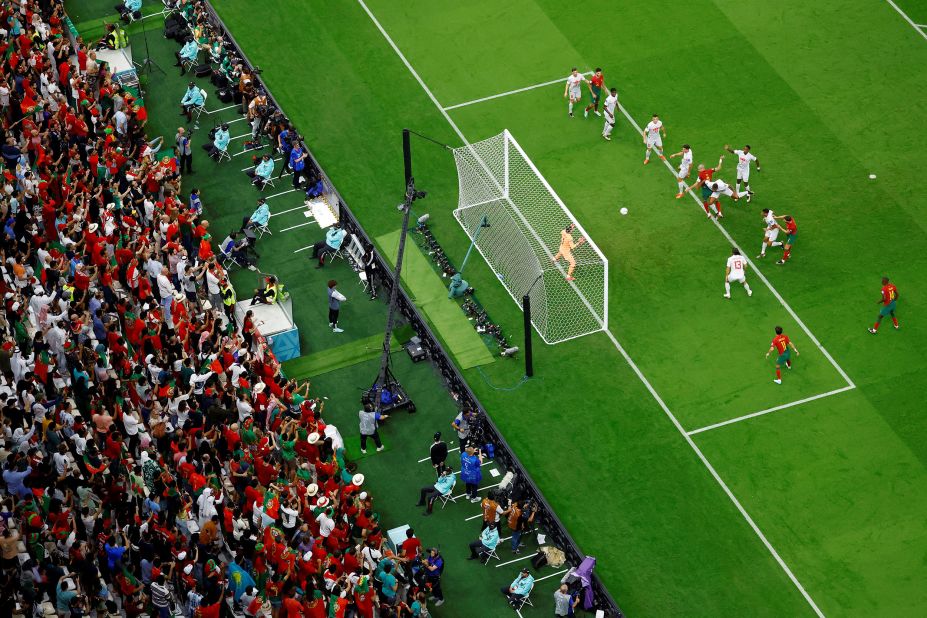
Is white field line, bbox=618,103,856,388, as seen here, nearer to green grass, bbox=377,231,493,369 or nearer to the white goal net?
the white goal net

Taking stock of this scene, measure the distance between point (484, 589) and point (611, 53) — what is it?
20.0 metres

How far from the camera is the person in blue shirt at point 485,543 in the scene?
37.6 meters

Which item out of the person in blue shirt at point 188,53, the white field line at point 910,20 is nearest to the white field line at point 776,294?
the white field line at point 910,20

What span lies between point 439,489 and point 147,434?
21.0ft

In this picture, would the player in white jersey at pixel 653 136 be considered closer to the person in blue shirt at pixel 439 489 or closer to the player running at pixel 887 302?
the player running at pixel 887 302

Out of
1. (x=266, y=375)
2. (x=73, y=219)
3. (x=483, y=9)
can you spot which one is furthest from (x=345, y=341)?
(x=483, y=9)

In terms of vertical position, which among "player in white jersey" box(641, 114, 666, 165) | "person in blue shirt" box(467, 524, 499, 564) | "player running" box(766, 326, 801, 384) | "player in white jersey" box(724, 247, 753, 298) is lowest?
"person in blue shirt" box(467, 524, 499, 564)

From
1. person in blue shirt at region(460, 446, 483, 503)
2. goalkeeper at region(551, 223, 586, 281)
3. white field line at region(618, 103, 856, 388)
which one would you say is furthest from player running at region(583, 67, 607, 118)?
person in blue shirt at region(460, 446, 483, 503)

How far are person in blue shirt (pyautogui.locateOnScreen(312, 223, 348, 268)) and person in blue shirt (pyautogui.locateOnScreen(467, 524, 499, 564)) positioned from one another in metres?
9.86

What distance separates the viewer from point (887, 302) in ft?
140

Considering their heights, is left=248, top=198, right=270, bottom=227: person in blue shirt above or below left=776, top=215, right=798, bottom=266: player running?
above

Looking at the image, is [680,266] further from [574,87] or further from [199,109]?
[199,109]

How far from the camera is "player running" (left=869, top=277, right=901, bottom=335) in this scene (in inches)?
1677

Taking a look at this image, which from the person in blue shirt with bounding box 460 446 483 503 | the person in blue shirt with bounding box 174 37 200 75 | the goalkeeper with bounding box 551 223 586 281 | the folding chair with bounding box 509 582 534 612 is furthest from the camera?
the person in blue shirt with bounding box 174 37 200 75
